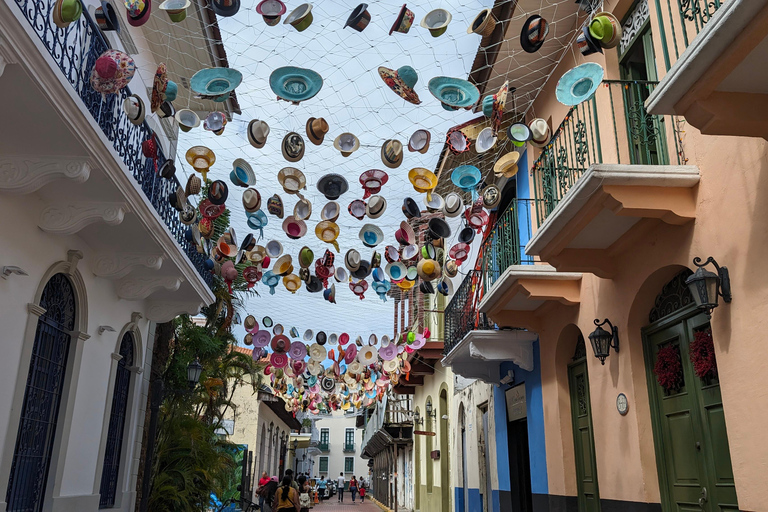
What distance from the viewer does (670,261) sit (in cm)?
586

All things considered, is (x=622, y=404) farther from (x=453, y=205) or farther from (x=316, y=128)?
(x=316, y=128)

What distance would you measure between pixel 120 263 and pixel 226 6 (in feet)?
13.5

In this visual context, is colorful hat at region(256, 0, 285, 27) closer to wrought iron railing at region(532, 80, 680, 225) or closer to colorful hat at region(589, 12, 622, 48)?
colorful hat at region(589, 12, 622, 48)

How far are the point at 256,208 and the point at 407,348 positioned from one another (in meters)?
8.55

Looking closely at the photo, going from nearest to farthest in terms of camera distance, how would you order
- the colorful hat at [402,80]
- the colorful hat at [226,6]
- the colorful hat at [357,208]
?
1. the colorful hat at [226,6]
2. the colorful hat at [402,80]
3. the colorful hat at [357,208]

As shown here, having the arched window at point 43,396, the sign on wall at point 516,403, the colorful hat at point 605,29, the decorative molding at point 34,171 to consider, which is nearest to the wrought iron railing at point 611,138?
the colorful hat at point 605,29

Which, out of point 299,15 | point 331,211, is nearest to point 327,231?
point 331,211

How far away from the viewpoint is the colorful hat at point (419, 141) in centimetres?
696

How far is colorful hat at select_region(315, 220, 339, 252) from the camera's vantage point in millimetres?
8641

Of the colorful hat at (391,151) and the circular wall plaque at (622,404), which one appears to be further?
the colorful hat at (391,151)

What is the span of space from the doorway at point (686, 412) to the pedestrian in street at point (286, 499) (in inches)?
258

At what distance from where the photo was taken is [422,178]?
7789mm

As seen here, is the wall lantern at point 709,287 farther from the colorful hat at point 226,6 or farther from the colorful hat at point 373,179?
the colorful hat at point 226,6

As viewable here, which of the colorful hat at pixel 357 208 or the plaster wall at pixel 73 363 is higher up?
the colorful hat at pixel 357 208
